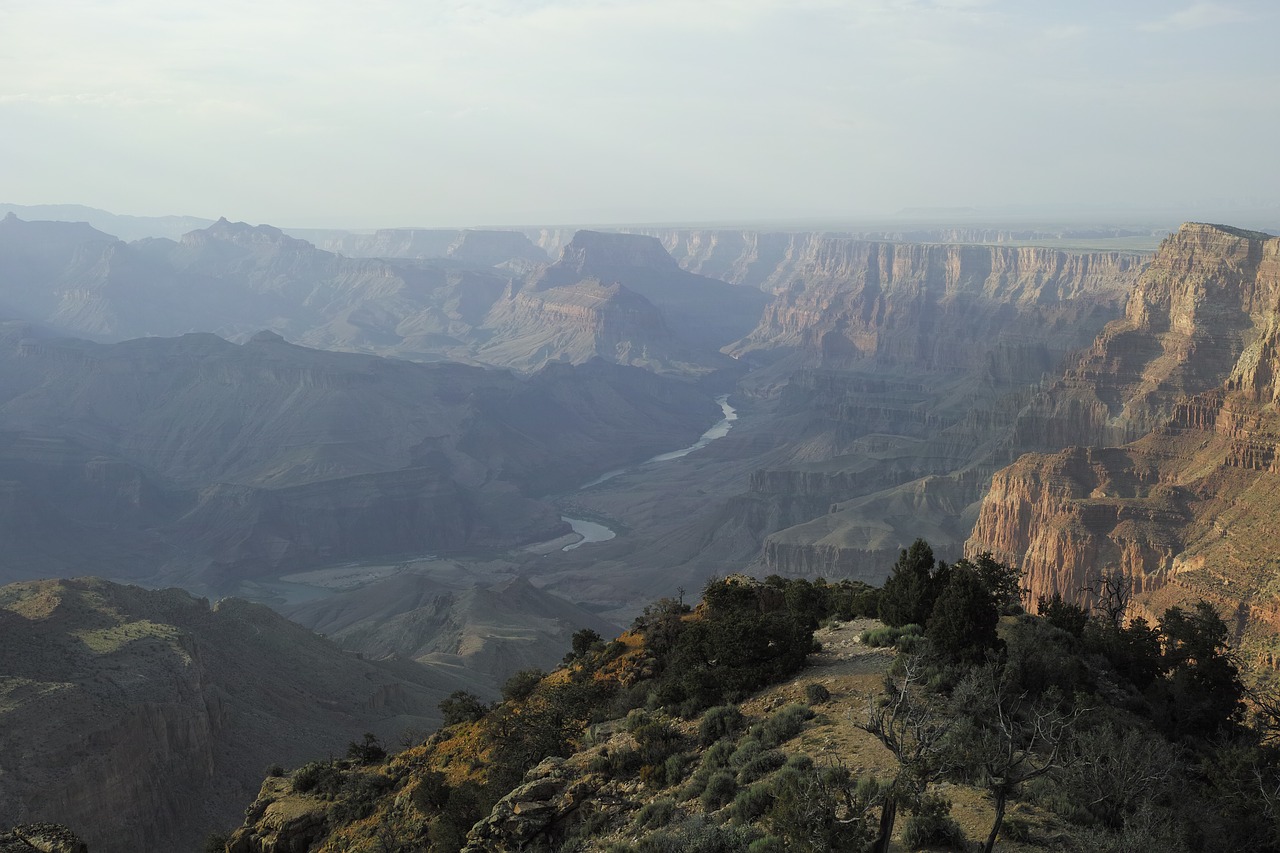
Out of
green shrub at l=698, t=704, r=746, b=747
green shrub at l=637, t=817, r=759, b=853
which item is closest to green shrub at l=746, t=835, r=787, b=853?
green shrub at l=637, t=817, r=759, b=853

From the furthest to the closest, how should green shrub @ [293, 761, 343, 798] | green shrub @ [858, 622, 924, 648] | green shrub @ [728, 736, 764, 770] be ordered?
1. green shrub @ [293, 761, 343, 798]
2. green shrub @ [858, 622, 924, 648]
3. green shrub @ [728, 736, 764, 770]

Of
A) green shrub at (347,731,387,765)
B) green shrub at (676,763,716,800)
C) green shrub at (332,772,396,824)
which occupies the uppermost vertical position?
green shrub at (676,763,716,800)

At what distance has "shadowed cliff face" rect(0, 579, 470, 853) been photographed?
47.9 m

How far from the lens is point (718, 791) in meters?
21.5

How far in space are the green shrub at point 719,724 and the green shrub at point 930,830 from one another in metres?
7.27

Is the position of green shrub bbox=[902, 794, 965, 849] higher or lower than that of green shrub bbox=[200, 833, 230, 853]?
higher

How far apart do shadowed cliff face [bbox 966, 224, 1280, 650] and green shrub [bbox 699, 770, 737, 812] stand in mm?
47093

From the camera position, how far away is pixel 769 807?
64.8 feet

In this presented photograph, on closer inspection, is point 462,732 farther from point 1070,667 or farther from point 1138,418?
point 1138,418

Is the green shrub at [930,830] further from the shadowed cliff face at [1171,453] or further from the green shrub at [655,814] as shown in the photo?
the shadowed cliff face at [1171,453]

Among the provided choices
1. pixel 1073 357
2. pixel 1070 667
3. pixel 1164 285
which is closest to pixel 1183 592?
pixel 1070 667

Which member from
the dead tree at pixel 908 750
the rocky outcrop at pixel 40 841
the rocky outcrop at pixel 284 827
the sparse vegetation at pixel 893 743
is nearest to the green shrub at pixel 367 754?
the sparse vegetation at pixel 893 743

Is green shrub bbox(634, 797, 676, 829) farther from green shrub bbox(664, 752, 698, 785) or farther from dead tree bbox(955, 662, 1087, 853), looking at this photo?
dead tree bbox(955, 662, 1087, 853)

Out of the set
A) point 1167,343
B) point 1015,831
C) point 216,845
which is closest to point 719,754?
point 1015,831
